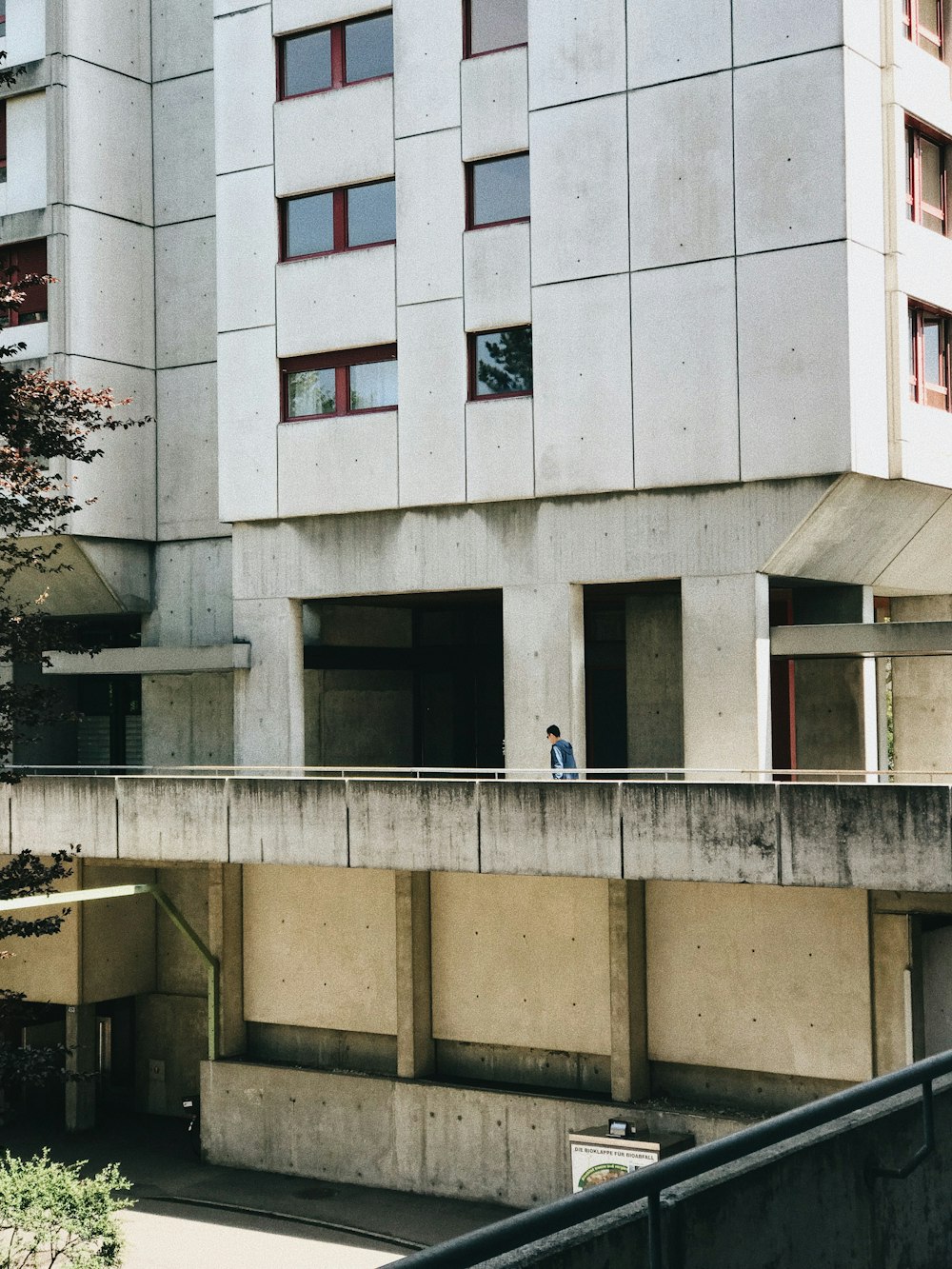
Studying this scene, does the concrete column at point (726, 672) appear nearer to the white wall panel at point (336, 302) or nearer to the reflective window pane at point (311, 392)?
the white wall panel at point (336, 302)

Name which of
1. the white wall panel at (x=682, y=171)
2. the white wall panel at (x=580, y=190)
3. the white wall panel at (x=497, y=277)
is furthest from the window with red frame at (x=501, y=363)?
the white wall panel at (x=682, y=171)

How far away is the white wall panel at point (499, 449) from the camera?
85.8 ft

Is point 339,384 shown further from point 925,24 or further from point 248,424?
point 925,24

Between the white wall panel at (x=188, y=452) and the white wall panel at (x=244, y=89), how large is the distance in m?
4.50

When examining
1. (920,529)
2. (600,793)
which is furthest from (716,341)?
(600,793)

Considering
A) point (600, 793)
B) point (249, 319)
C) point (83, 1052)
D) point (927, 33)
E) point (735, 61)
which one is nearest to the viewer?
point (600, 793)

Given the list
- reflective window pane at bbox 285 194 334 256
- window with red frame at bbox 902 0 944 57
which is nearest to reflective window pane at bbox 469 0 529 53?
reflective window pane at bbox 285 194 334 256

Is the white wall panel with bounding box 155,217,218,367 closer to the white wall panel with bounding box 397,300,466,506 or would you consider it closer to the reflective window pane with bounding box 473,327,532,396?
the white wall panel with bounding box 397,300,466,506

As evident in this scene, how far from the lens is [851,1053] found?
22.8 meters

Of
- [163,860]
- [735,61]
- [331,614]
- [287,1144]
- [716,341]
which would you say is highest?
[735,61]

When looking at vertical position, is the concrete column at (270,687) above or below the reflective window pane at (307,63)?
below

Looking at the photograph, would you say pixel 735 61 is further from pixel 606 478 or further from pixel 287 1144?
pixel 287 1144

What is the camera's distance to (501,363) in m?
26.7

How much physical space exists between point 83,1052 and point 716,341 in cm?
1842
